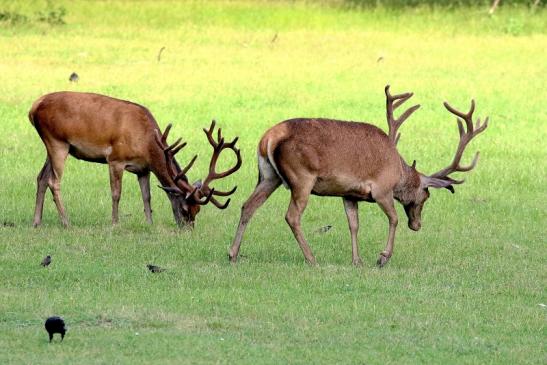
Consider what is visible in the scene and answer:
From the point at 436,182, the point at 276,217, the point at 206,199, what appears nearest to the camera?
the point at 436,182

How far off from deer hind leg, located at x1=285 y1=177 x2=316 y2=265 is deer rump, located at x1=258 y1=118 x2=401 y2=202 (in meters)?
0.05

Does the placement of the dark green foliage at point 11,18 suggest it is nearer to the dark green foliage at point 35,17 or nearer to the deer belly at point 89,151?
the dark green foliage at point 35,17

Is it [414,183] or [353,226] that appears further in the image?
[414,183]

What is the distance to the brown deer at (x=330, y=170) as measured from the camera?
36.9 ft

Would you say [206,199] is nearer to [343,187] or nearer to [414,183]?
[343,187]

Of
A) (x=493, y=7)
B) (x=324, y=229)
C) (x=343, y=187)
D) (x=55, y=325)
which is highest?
(x=55, y=325)

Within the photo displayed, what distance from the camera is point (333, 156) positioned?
11.5 m

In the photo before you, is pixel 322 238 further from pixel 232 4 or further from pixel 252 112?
pixel 232 4

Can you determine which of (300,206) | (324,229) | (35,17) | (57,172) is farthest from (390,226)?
(35,17)

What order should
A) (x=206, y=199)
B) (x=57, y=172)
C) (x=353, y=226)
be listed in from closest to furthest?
(x=353, y=226), (x=206, y=199), (x=57, y=172)

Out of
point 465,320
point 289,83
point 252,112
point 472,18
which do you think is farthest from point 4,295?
point 472,18

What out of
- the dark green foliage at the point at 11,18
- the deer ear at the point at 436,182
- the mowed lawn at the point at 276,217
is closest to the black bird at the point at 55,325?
the mowed lawn at the point at 276,217

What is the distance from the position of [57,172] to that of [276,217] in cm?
233

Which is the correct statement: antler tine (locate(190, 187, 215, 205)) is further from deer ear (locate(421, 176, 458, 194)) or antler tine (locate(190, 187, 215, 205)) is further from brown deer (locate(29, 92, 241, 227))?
deer ear (locate(421, 176, 458, 194))
